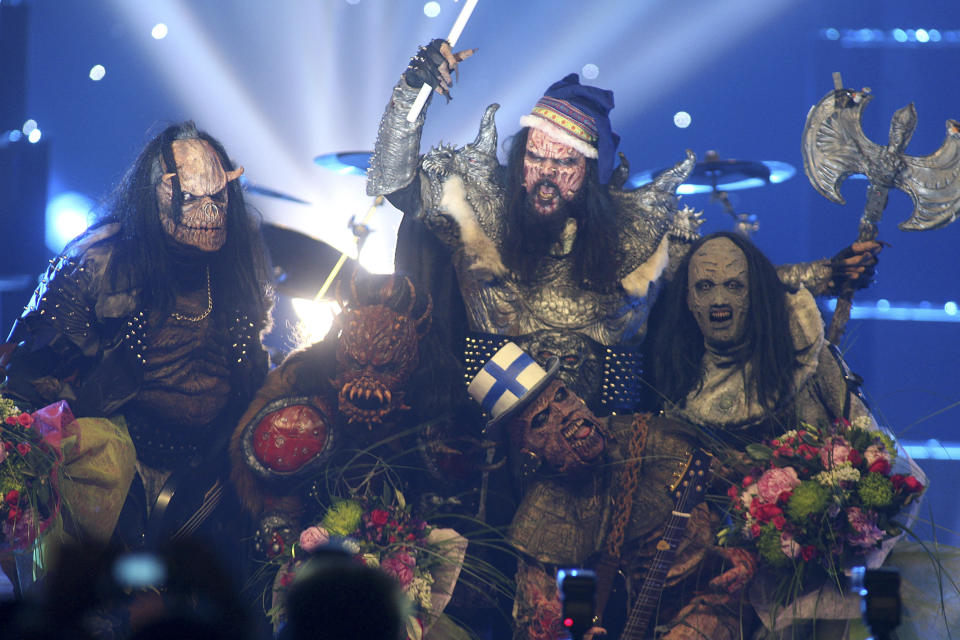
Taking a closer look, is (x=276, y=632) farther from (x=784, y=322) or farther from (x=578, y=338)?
(x=784, y=322)

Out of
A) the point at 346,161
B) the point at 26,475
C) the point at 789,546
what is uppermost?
the point at 346,161

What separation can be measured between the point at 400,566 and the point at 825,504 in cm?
153

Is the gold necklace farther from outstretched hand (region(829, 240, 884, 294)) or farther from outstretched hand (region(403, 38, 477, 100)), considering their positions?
outstretched hand (region(829, 240, 884, 294))

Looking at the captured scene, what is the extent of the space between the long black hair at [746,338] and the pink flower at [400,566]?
1.21 metres

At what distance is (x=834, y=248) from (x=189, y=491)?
4.47 m

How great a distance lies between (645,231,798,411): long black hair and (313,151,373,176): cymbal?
217cm

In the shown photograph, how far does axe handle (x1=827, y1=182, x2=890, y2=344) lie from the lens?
4.46 metres

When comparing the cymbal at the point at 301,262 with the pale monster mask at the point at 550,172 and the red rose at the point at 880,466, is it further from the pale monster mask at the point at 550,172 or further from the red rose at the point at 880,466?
the red rose at the point at 880,466

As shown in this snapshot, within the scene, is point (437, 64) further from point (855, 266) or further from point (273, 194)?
point (273, 194)

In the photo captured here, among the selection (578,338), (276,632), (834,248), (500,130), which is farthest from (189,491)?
(834,248)

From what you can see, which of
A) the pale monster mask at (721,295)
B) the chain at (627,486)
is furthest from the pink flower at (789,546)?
the pale monster mask at (721,295)

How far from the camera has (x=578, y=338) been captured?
4.58m

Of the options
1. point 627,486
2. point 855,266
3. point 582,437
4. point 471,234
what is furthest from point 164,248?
point 855,266

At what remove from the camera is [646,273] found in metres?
4.62
